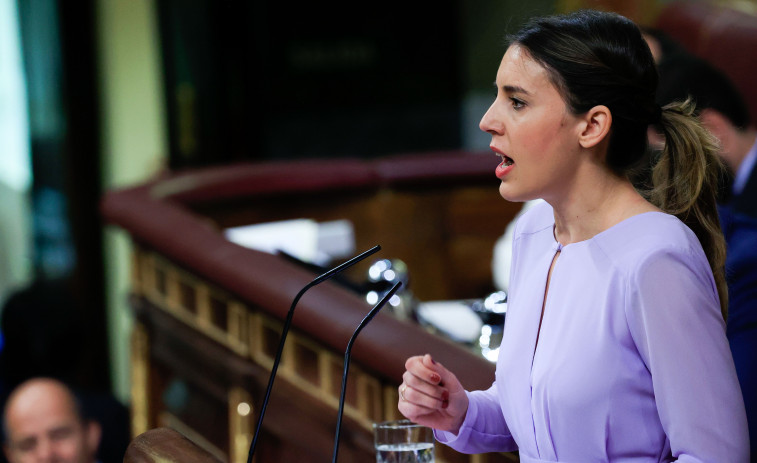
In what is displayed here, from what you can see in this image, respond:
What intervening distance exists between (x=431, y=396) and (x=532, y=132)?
14.4 inches

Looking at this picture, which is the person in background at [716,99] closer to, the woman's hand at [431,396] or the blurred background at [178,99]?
the woman's hand at [431,396]

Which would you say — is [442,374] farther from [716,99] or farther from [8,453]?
[8,453]

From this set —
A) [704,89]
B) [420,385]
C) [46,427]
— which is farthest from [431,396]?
[46,427]

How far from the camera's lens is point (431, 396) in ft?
4.54

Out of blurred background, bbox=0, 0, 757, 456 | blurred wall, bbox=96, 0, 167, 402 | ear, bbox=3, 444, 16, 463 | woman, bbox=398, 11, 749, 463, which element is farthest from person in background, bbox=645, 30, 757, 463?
blurred wall, bbox=96, 0, 167, 402

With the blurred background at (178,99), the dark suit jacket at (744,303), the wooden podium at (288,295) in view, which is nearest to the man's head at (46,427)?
the wooden podium at (288,295)

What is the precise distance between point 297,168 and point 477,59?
2.83 metres

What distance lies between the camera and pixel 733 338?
1702 millimetres

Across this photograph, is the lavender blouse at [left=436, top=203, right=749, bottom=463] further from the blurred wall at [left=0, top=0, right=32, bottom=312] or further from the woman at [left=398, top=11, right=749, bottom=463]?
the blurred wall at [left=0, top=0, right=32, bottom=312]

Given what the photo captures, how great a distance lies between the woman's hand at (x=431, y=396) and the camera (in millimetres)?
1365

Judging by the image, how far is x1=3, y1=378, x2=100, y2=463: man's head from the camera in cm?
285

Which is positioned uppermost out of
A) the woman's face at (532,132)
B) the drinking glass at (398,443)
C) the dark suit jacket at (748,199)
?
the woman's face at (532,132)

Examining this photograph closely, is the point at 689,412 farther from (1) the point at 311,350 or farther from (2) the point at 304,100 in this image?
(2) the point at 304,100

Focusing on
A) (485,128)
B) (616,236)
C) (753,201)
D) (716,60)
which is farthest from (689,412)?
(716,60)
